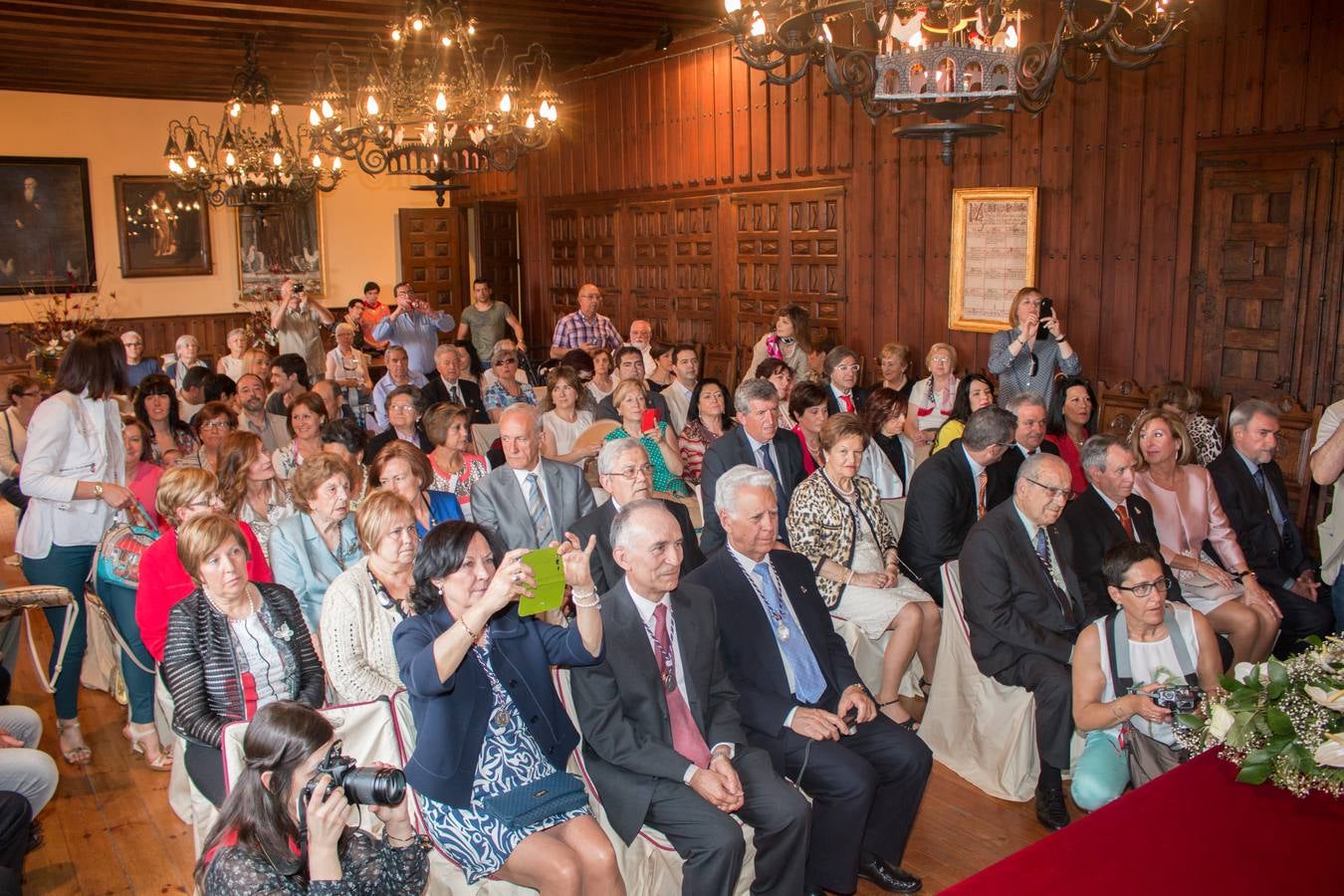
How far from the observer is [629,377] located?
7371mm

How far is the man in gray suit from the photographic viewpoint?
4.86m

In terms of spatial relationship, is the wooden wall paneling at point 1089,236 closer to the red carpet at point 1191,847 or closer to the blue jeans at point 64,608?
the red carpet at point 1191,847

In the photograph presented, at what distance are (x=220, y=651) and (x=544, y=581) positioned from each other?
1.31m

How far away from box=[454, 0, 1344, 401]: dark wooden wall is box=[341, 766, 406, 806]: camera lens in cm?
638

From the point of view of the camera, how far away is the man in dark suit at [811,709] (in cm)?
350

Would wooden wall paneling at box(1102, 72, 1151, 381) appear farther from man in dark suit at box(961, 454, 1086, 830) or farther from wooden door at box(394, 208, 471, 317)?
wooden door at box(394, 208, 471, 317)

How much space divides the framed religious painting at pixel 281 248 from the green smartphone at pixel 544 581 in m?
13.9

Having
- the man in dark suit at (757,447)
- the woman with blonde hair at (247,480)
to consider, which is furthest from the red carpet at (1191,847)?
the woman with blonde hair at (247,480)

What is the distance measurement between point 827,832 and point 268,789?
6.07ft

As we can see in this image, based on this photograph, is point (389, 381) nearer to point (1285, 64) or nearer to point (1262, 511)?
point (1262, 511)

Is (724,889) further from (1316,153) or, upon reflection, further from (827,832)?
(1316,153)

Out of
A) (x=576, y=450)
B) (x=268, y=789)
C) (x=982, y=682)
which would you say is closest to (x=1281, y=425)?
(x=982, y=682)

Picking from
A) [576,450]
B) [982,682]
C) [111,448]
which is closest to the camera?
[982,682]

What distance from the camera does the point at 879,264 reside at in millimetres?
9289
